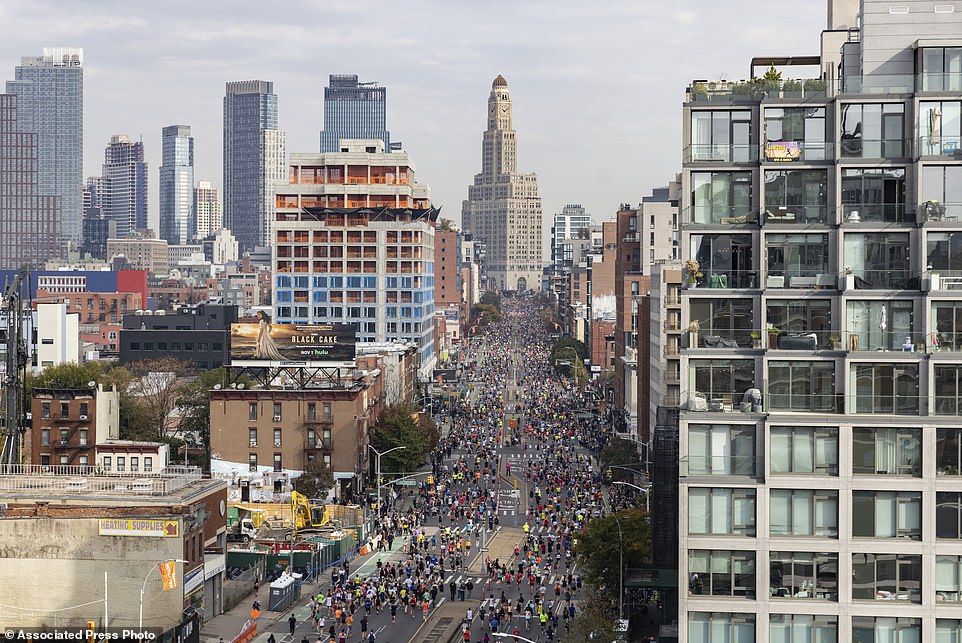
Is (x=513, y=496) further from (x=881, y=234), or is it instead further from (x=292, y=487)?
(x=881, y=234)

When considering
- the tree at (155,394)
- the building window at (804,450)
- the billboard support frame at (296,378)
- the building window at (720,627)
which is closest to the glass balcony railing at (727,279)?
the building window at (804,450)

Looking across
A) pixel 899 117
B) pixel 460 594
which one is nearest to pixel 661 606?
pixel 460 594

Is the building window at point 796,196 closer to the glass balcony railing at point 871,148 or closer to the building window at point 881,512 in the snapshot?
the glass balcony railing at point 871,148

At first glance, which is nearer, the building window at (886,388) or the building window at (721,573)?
the building window at (886,388)

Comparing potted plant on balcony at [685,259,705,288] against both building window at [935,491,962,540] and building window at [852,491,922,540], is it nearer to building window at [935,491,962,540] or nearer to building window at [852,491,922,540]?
building window at [852,491,922,540]

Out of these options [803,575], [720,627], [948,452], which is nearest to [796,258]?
[948,452]

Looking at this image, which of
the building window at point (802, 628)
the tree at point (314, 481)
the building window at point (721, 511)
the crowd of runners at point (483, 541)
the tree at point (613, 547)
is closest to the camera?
the building window at point (802, 628)

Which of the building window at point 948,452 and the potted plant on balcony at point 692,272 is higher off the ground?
the potted plant on balcony at point 692,272

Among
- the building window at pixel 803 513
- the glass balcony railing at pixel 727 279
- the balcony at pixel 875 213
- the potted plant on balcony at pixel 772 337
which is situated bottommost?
the building window at pixel 803 513
